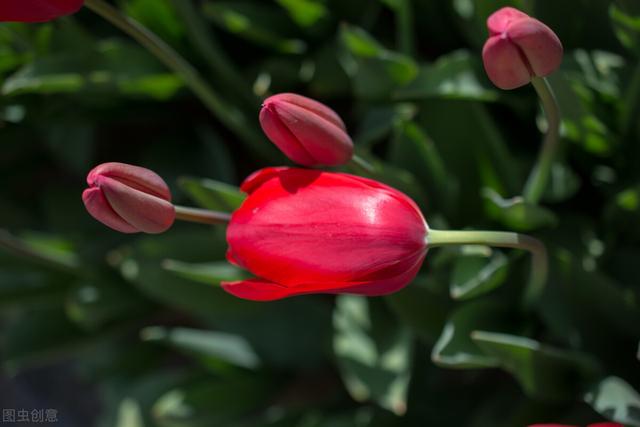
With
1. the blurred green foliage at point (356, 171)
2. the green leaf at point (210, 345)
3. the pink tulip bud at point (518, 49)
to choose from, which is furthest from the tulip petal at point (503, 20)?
the green leaf at point (210, 345)

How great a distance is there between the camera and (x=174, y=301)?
0.60m

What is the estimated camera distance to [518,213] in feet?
1.55

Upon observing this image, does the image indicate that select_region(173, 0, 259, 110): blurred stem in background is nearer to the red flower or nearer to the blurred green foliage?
the blurred green foliage

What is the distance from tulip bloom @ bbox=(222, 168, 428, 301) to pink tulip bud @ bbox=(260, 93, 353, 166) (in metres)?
0.02

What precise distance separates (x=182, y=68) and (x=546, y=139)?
0.19 metres

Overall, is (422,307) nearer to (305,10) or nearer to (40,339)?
(305,10)

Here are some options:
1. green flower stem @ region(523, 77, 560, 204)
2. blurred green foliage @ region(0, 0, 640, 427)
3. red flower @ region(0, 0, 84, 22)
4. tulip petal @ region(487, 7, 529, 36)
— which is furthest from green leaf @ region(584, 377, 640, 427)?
red flower @ region(0, 0, 84, 22)

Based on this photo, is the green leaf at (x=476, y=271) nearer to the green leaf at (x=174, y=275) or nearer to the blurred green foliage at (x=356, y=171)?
the blurred green foliage at (x=356, y=171)

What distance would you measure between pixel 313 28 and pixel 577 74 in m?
0.17

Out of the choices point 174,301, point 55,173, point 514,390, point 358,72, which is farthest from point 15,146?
point 514,390

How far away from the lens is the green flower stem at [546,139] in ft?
1.18

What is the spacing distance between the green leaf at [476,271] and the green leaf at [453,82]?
0.30 ft

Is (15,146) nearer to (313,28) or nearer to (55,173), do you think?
(55,173)

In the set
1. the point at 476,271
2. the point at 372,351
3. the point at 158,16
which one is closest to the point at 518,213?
the point at 476,271
